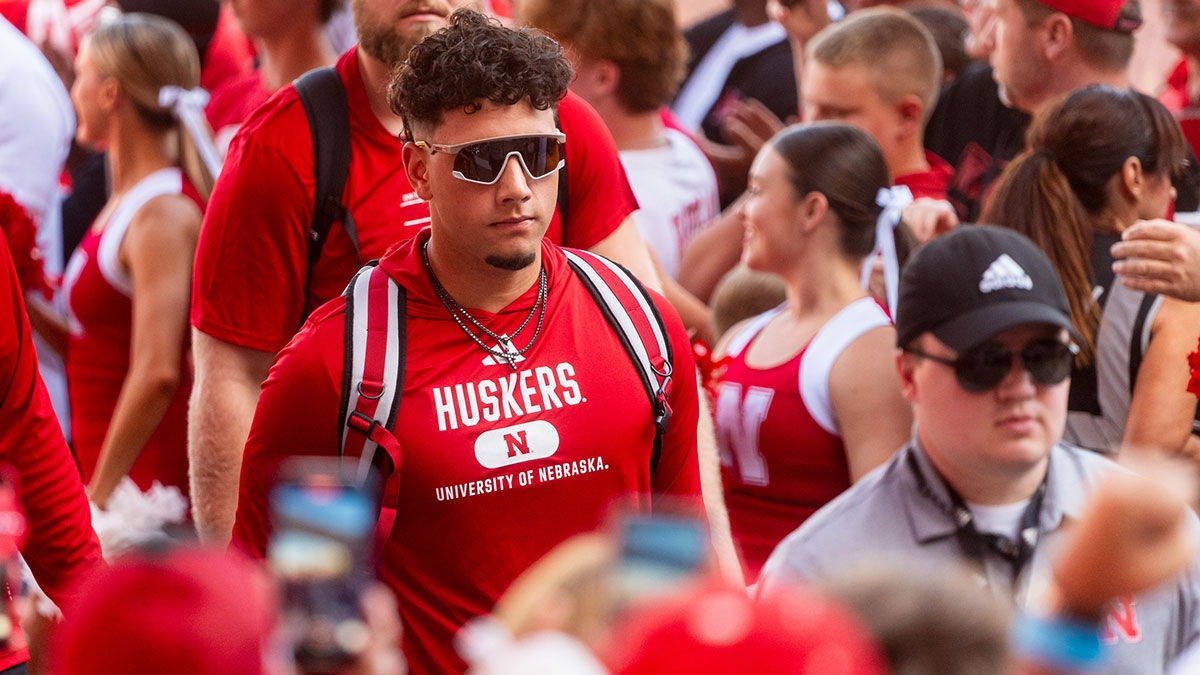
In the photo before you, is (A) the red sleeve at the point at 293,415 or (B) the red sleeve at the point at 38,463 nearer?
(A) the red sleeve at the point at 293,415

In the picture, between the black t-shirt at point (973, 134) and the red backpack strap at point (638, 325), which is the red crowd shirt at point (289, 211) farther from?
the black t-shirt at point (973, 134)

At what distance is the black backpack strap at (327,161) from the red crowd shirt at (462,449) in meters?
0.49

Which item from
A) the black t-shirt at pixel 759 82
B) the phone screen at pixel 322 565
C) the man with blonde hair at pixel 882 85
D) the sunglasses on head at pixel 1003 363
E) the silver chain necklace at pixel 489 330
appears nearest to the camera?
the phone screen at pixel 322 565

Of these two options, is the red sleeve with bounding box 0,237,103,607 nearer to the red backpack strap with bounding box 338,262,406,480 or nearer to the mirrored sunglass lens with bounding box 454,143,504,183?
the red backpack strap with bounding box 338,262,406,480

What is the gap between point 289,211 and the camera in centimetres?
336

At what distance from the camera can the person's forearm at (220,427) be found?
135 inches

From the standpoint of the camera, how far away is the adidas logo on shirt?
3113mm

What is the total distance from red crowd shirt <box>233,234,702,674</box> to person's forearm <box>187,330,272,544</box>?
52 cm

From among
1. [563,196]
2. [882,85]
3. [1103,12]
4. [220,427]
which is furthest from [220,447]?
[1103,12]

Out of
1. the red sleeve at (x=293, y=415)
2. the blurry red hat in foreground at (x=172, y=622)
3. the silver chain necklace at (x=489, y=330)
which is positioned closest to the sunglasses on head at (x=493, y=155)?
the silver chain necklace at (x=489, y=330)

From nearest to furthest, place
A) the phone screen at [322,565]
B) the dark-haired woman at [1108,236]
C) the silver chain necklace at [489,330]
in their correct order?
the phone screen at [322,565] < the silver chain necklace at [489,330] < the dark-haired woman at [1108,236]

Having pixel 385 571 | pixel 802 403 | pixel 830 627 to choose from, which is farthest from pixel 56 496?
pixel 830 627

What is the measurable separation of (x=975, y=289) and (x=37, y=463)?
6.38 feet

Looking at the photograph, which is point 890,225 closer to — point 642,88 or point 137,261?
point 642,88
